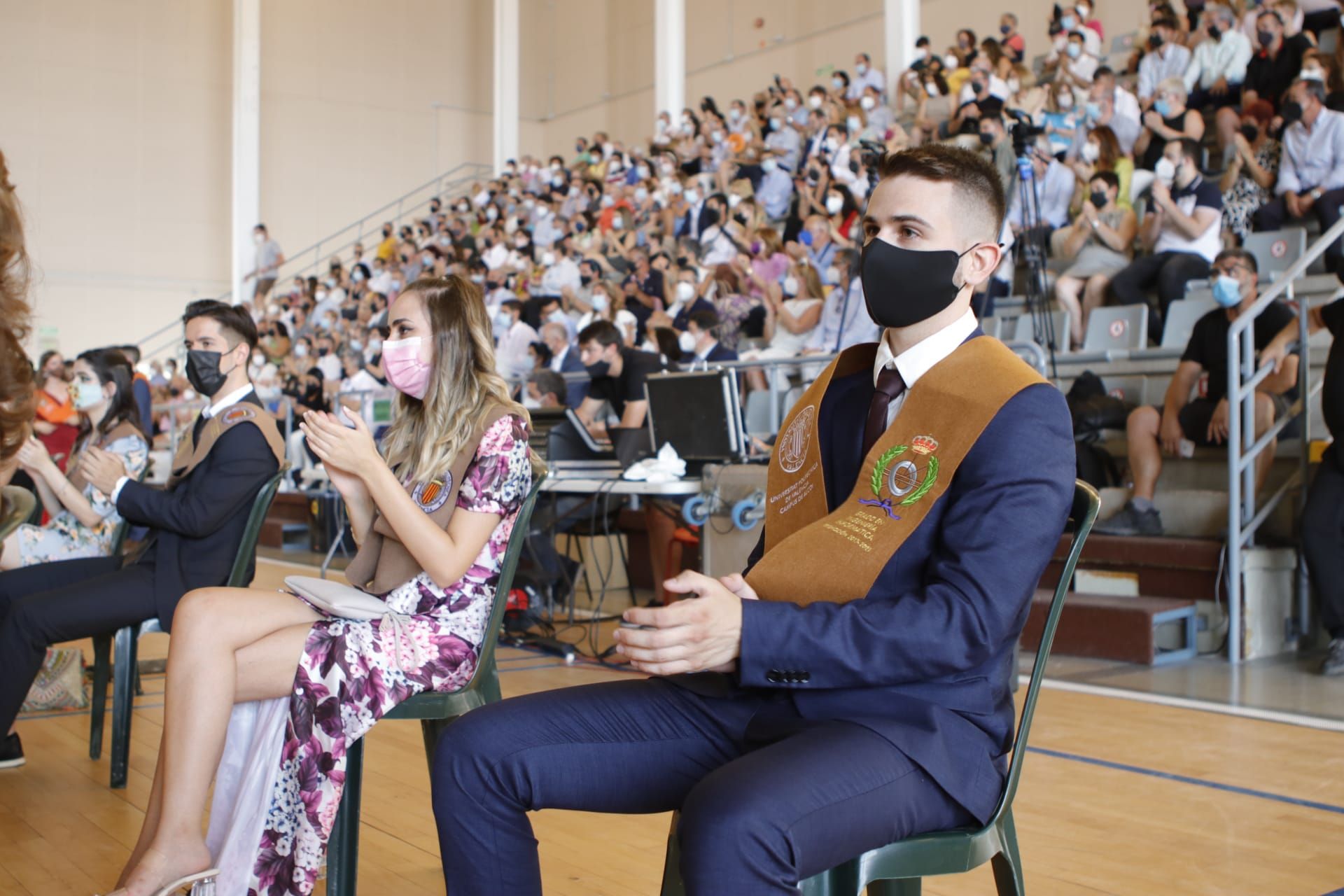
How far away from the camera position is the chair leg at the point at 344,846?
214 cm

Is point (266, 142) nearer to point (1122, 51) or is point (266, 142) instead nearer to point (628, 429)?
point (1122, 51)

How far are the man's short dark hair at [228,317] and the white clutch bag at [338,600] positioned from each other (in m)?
1.26

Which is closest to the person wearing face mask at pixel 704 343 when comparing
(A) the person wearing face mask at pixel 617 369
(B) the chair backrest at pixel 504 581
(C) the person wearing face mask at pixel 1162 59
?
(A) the person wearing face mask at pixel 617 369

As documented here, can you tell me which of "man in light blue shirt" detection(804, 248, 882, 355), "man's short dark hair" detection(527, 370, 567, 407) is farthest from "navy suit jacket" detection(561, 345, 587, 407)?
"man in light blue shirt" detection(804, 248, 882, 355)

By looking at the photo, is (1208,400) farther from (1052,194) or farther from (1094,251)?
(1052,194)

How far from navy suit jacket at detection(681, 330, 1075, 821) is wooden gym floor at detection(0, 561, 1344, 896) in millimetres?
1114

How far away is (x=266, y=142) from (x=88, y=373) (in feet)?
49.6

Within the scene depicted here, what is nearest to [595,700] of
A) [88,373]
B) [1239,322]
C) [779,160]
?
[88,373]

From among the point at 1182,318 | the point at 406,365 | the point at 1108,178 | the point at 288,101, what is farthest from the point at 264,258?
the point at 406,365

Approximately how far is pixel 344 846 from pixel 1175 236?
610 centimetres

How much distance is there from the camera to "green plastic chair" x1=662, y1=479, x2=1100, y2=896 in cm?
140

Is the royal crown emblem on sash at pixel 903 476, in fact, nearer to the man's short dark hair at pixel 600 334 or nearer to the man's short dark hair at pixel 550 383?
the man's short dark hair at pixel 600 334

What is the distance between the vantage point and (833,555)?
4.95 ft

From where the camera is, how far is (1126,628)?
483 centimetres
